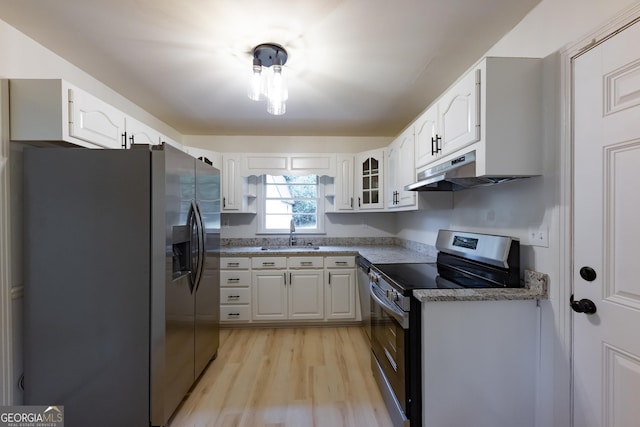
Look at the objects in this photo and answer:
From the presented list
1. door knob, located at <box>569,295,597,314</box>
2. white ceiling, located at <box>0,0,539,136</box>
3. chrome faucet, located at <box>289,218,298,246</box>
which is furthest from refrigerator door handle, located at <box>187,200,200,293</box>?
door knob, located at <box>569,295,597,314</box>

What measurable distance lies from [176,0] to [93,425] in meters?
2.42

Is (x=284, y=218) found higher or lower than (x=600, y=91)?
lower

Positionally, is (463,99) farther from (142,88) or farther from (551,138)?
(142,88)

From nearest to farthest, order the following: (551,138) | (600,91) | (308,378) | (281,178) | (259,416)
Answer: (600,91), (551,138), (259,416), (308,378), (281,178)

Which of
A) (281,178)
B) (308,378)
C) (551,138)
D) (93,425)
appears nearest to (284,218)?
(281,178)

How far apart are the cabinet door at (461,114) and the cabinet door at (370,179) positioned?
1.46m

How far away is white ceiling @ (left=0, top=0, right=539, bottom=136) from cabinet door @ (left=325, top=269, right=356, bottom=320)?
190 cm

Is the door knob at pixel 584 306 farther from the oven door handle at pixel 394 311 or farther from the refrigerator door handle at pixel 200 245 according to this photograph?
the refrigerator door handle at pixel 200 245

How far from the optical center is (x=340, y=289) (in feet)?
10.4

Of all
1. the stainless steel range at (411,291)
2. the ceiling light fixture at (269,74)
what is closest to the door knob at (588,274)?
the stainless steel range at (411,291)

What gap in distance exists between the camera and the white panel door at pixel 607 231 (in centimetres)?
105

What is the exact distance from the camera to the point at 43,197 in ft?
5.17

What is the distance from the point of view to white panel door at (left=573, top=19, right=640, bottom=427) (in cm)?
105

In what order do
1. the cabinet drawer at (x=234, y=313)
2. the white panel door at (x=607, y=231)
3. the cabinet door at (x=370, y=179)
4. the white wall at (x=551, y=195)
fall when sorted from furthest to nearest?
the cabinet door at (x=370, y=179), the cabinet drawer at (x=234, y=313), the white wall at (x=551, y=195), the white panel door at (x=607, y=231)
